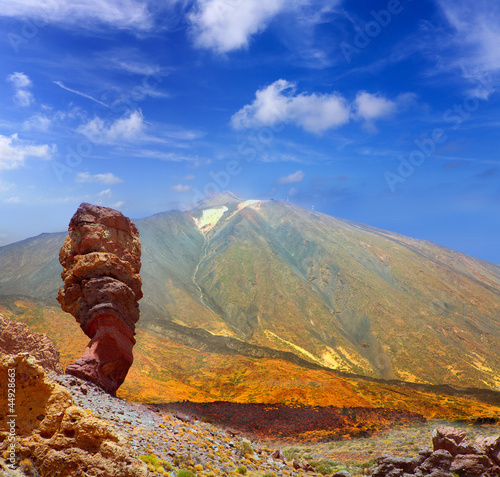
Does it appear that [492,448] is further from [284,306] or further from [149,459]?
[284,306]

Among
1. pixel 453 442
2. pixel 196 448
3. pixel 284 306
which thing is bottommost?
pixel 196 448

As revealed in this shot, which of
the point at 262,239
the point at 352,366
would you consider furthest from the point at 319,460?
the point at 262,239

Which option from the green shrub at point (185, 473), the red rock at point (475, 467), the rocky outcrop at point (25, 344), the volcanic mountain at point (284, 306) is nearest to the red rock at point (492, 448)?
the red rock at point (475, 467)

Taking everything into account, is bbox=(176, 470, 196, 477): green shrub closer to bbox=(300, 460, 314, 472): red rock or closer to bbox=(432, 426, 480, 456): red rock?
bbox=(300, 460, 314, 472): red rock

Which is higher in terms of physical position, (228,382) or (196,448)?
(196,448)

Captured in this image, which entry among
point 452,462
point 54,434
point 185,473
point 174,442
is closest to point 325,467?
point 452,462

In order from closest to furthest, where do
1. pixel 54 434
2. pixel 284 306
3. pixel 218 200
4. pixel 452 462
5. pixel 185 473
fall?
pixel 54 434 < pixel 185 473 < pixel 452 462 < pixel 284 306 < pixel 218 200

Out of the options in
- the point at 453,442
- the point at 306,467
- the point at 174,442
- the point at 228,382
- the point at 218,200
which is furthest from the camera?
the point at 218,200

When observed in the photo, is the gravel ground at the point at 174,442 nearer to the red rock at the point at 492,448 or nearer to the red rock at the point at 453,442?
the red rock at the point at 453,442
